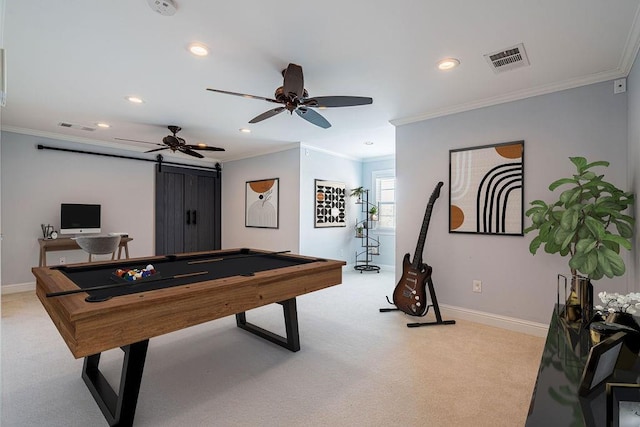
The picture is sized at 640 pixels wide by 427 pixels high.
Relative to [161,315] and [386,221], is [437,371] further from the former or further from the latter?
[386,221]

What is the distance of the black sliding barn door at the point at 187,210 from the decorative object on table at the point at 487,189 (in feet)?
16.8

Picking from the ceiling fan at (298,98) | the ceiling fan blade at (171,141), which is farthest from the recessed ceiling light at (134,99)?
the ceiling fan at (298,98)

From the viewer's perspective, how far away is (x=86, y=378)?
2.18m

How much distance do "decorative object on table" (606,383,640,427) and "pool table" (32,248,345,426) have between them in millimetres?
1667

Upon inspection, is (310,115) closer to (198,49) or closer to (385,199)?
(198,49)

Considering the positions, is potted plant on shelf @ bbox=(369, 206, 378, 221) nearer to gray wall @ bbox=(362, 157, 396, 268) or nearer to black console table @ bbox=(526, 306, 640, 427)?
gray wall @ bbox=(362, 157, 396, 268)

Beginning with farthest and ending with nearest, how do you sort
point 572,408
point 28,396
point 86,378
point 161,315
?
point 86,378, point 28,396, point 161,315, point 572,408

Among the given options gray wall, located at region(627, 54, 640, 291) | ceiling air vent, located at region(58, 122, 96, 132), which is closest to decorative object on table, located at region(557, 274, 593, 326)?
gray wall, located at region(627, 54, 640, 291)

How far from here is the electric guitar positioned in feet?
10.8


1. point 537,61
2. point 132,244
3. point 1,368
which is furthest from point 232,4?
point 132,244

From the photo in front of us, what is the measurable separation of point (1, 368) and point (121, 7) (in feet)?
9.18

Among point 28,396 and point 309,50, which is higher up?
point 309,50

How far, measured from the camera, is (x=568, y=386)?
0.95m

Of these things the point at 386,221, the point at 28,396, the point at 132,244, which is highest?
the point at 386,221
